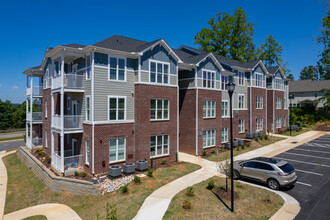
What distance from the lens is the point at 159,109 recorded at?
19641 mm

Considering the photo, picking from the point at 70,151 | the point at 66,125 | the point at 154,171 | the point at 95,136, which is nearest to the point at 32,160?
the point at 70,151

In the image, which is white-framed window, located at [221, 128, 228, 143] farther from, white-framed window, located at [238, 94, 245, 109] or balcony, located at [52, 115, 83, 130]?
balcony, located at [52, 115, 83, 130]

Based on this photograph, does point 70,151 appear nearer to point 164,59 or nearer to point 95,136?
point 95,136

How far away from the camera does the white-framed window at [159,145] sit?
1925 cm

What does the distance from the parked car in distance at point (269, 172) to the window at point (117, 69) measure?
11.6 meters

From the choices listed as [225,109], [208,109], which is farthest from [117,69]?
[225,109]

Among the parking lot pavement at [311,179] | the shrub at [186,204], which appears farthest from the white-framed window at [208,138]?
the shrub at [186,204]

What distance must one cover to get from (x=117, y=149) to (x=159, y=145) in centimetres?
412

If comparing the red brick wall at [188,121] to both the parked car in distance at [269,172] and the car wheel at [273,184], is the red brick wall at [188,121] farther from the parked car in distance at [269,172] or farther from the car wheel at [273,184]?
the car wheel at [273,184]

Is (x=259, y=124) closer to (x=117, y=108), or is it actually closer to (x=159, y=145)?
(x=159, y=145)

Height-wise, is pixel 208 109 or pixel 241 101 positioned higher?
pixel 241 101

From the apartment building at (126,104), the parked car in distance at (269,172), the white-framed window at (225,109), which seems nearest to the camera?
the parked car in distance at (269,172)

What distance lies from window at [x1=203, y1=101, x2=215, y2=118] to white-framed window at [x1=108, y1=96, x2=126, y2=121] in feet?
31.9

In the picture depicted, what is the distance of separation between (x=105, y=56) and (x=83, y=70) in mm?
2570
